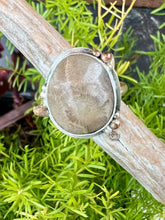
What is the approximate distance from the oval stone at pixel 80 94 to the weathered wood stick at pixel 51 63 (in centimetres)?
6

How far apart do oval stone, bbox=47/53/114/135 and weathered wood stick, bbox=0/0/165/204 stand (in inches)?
2.5

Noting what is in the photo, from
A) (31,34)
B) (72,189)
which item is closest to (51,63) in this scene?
(31,34)

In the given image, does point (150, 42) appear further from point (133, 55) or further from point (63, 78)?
point (63, 78)

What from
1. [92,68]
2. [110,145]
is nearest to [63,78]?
[92,68]

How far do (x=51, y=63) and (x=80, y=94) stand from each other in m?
0.10

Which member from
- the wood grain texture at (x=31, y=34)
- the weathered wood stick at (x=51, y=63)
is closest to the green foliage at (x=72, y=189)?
the weathered wood stick at (x=51, y=63)

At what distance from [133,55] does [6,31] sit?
16.5 inches

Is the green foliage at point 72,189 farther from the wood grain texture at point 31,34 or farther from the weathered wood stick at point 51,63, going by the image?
the wood grain texture at point 31,34

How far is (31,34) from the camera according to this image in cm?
47

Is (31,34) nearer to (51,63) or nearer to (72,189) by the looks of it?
(51,63)

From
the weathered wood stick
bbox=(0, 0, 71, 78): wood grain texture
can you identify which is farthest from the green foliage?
bbox=(0, 0, 71, 78): wood grain texture

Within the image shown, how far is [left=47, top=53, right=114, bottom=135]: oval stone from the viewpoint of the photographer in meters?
0.40

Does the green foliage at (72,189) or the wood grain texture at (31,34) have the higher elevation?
the wood grain texture at (31,34)

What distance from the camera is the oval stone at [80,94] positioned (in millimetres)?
399
